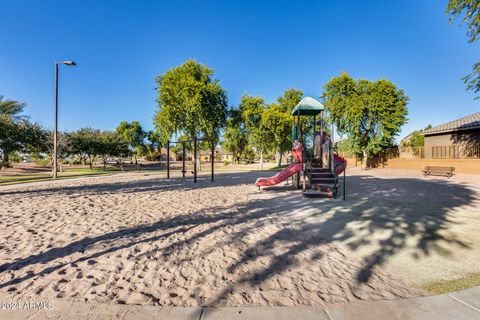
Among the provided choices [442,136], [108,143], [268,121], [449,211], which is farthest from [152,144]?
[449,211]

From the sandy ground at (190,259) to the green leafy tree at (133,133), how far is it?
63303 mm

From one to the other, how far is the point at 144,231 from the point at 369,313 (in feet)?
16.7

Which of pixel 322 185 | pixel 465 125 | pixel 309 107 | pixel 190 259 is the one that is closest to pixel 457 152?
pixel 465 125

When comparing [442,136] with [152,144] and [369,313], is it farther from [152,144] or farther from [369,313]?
[152,144]

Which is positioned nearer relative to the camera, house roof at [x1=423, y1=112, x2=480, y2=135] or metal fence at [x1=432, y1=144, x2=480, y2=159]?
metal fence at [x1=432, y1=144, x2=480, y2=159]

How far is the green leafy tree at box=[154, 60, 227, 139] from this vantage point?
32906mm

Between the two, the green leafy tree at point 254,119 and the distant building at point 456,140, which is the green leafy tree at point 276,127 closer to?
the green leafy tree at point 254,119

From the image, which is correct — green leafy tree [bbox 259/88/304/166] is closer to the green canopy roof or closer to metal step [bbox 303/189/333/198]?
the green canopy roof

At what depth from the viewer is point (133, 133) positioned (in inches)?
2625

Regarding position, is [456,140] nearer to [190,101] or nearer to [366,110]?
[366,110]

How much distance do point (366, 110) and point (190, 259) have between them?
1268 inches

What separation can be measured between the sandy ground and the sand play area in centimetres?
2

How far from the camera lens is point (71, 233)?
5.67 metres

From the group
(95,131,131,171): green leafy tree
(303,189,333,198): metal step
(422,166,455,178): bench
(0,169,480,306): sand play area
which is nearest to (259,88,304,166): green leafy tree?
(422,166,455,178): bench
